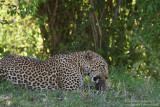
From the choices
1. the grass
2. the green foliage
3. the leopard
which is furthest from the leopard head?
the green foliage

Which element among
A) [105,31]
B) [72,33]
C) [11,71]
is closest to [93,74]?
[11,71]

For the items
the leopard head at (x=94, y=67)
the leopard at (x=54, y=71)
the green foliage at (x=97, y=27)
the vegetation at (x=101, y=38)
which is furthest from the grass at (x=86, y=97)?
the green foliage at (x=97, y=27)

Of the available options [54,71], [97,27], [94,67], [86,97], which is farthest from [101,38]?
[86,97]

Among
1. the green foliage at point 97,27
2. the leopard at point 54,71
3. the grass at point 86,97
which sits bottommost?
the grass at point 86,97

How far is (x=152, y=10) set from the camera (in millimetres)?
7863

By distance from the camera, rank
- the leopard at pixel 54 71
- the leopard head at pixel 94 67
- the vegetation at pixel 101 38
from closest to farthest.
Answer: the vegetation at pixel 101 38
the leopard at pixel 54 71
the leopard head at pixel 94 67

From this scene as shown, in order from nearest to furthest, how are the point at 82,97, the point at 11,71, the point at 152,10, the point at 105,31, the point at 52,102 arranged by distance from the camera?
the point at 52,102
the point at 82,97
the point at 11,71
the point at 152,10
the point at 105,31

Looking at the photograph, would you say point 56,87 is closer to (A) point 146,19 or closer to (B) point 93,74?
(B) point 93,74

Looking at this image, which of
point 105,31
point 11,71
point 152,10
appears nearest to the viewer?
point 11,71

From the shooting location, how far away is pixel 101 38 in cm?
973

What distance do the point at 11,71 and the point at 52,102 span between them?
1.88 metres

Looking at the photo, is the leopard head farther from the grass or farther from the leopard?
the grass

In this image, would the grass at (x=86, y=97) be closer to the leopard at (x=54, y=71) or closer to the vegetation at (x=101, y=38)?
the vegetation at (x=101, y=38)

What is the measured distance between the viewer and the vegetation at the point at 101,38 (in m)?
6.41
